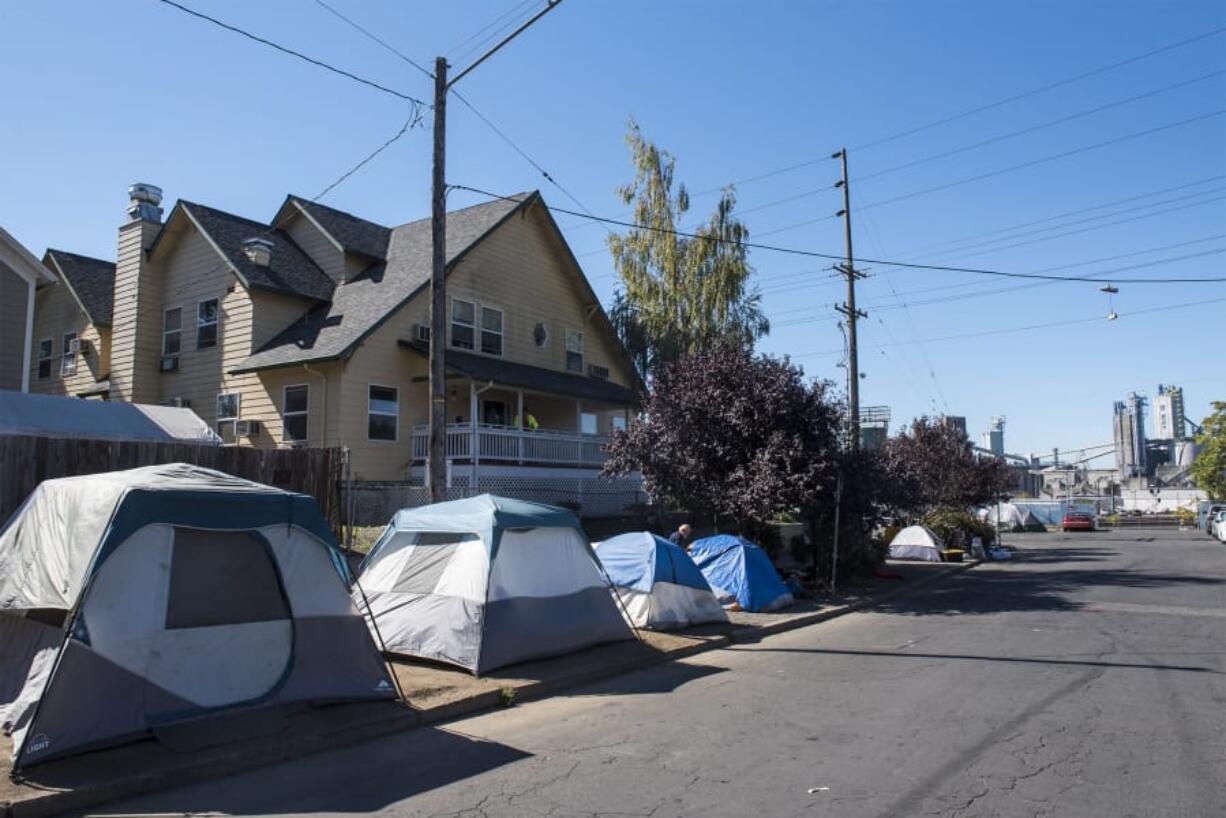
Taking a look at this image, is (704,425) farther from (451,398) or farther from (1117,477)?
(1117,477)

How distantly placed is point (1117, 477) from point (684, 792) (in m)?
154

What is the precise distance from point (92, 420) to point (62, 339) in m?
13.0

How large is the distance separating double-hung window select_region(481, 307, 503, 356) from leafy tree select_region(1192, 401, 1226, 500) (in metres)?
46.0

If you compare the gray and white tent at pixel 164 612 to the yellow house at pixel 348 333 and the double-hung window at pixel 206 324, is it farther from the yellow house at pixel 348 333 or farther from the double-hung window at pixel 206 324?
the double-hung window at pixel 206 324

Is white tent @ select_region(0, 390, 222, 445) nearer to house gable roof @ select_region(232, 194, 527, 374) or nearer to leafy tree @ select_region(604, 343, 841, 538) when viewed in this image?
house gable roof @ select_region(232, 194, 527, 374)

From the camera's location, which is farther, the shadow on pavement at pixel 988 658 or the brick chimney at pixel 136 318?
the brick chimney at pixel 136 318

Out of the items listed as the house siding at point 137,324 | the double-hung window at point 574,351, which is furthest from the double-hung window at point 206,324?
the double-hung window at point 574,351

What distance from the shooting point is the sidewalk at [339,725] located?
555cm

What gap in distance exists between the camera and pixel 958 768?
20.1 ft

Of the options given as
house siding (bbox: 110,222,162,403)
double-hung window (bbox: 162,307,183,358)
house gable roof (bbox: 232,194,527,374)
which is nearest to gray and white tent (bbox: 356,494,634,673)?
house gable roof (bbox: 232,194,527,374)

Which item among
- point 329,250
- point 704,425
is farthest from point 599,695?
point 329,250

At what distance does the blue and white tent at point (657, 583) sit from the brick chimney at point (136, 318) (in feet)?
57.1

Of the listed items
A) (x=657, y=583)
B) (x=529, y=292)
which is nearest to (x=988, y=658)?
(x=657, y=583)

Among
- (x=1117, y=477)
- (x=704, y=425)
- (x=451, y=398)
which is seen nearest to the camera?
(x=704, y=425)
